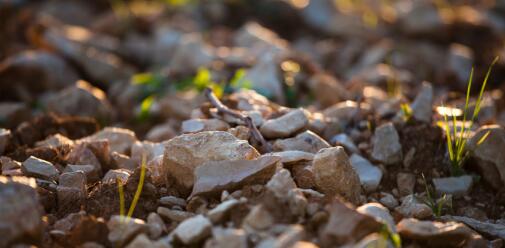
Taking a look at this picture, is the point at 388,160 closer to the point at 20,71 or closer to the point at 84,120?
the point at 84,120

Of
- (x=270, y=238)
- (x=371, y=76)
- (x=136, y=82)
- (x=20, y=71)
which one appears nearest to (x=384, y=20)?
(x=371, y=76)

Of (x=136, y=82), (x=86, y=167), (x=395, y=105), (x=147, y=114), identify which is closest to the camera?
(x=86, y=167)

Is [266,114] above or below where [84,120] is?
above

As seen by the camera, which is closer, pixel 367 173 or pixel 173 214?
pixel 173 214

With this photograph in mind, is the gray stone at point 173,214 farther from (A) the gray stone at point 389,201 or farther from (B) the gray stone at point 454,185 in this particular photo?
(B) the gray stone at point 454,185

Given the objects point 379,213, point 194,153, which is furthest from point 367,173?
point 194,153

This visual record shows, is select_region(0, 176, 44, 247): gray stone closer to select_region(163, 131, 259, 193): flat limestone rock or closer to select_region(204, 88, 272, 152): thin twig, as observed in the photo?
select_region(163, 131, 259, 193): flat limestone rock

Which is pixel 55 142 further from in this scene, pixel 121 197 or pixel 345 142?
pixel 345 142

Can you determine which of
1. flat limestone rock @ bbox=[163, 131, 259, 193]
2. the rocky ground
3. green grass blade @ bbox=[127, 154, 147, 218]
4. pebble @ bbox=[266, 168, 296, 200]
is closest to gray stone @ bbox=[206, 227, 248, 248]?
the rocky ground
